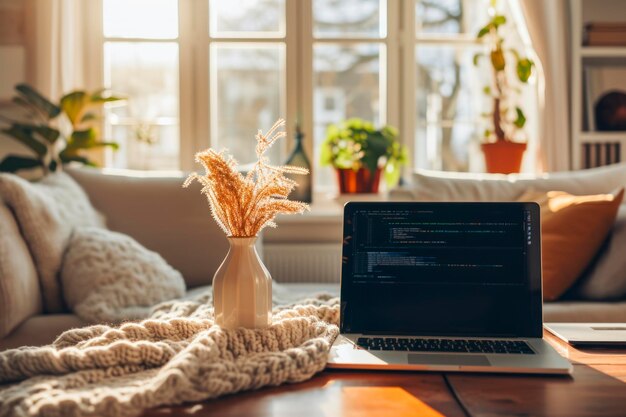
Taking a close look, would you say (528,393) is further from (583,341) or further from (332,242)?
(332,242)

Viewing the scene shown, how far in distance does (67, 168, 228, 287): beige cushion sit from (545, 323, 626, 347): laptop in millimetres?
1459

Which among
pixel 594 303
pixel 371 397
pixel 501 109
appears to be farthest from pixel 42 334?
pixel 501 109

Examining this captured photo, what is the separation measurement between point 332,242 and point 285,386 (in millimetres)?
2233

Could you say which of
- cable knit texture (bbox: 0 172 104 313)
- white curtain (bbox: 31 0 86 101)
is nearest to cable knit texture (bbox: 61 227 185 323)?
cable knit texture (bbox: 0 172 104 313)

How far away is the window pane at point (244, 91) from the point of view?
3566 millimetres

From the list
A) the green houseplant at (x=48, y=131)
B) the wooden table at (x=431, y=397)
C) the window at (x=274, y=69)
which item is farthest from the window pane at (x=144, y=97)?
the wooden table at (x=431, y=397)

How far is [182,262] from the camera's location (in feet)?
8.52

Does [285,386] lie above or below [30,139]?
below

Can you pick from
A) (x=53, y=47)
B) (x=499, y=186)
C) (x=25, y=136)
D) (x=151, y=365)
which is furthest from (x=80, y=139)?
(x=151, y=365)

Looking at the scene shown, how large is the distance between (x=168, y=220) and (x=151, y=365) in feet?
5.26

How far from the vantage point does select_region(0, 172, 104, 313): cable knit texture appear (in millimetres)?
2148

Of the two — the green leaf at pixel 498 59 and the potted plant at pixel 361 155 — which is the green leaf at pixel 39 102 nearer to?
the potted plant at pixel 361 155

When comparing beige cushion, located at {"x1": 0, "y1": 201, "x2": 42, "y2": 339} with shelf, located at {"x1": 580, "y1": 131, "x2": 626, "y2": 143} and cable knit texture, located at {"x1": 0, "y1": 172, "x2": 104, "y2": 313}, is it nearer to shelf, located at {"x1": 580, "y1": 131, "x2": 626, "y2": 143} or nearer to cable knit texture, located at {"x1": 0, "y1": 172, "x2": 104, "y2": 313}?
cable knit texture, located at {"x1": 0, "y1": 172, "x2": 104, "y2": 313}

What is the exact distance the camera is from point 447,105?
364 centimetres
